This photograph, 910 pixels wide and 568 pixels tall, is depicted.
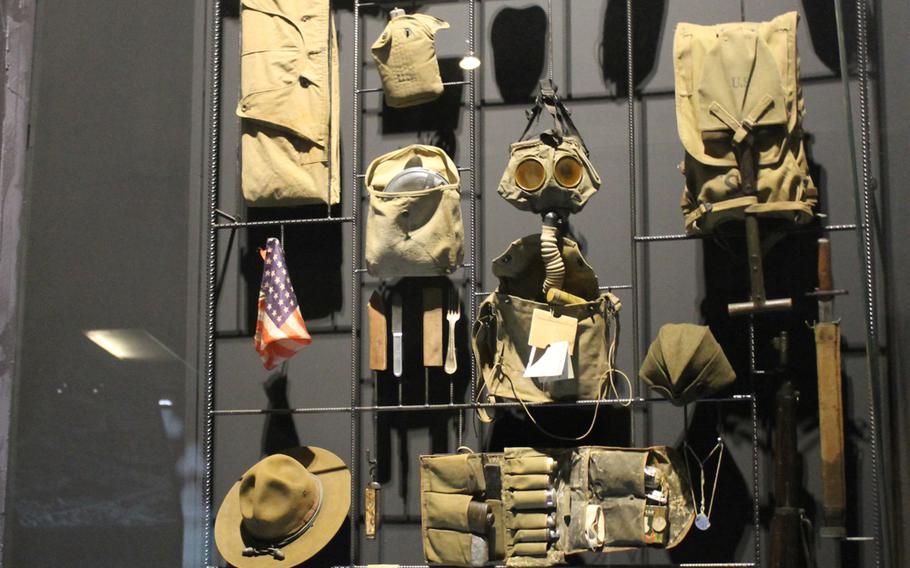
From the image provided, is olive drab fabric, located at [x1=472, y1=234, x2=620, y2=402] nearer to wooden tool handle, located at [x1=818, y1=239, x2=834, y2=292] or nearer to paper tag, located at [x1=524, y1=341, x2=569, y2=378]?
paper tag, located at [x1=524, y1=341, x2=569, y2=378]

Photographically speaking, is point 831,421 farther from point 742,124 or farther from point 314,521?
point 314,521

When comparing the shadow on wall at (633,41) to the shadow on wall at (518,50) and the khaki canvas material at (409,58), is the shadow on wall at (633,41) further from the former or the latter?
the khaki canvas material at (409,58)

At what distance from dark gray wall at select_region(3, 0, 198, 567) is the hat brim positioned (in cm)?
18

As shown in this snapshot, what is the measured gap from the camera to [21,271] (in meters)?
3.60

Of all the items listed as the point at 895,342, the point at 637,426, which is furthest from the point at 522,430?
the point at 895,342

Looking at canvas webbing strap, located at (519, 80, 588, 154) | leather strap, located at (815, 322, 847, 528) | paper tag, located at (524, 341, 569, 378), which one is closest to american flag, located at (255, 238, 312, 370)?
paper tag, located at (524, 341, 569, 378)

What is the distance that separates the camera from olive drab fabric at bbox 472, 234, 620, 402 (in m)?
3.92

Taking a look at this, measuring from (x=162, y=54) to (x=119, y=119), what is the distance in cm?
37

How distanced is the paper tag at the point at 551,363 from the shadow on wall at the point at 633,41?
995 millimetres

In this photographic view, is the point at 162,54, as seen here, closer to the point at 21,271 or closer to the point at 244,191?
the point at 244,191

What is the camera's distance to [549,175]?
12.6 ft

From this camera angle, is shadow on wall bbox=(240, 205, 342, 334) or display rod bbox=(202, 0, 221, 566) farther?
shadow on wall bbox=(240, 205, 342, 334)

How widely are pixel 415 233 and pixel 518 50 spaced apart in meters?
0.84

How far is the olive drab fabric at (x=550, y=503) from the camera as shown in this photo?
3.78 m
